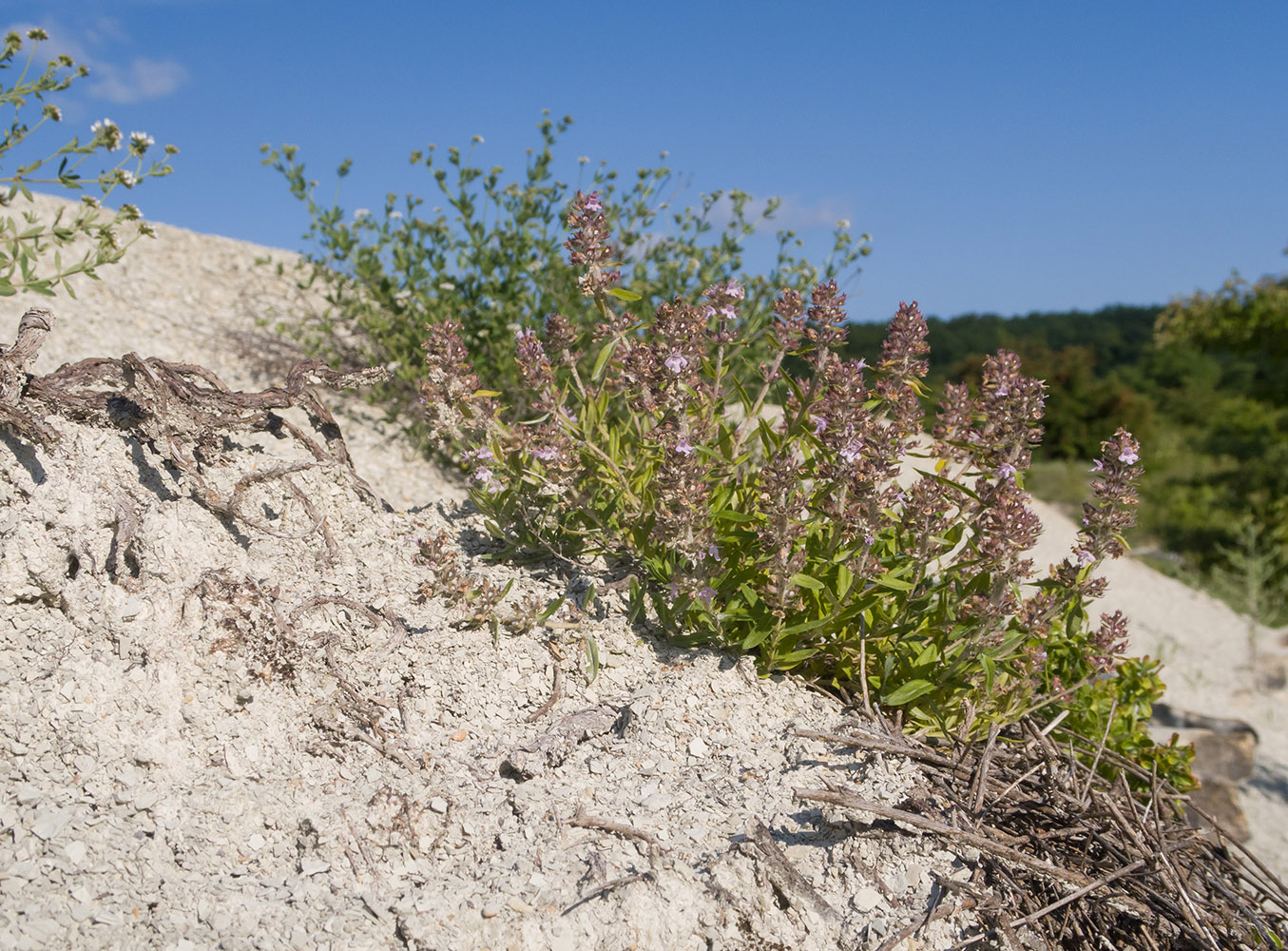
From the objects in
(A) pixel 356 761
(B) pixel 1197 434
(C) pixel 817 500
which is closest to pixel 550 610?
(A) pixel 356 761

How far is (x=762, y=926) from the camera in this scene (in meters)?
2.06

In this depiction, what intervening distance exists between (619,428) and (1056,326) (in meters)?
53.5

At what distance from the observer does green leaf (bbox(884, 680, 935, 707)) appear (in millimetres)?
2691

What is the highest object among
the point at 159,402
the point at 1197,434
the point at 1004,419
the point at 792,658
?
the point at 1197,434

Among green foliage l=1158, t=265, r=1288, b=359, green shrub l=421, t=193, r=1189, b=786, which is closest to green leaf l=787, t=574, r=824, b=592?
green shrub l=421, t=193, r=1189, b=786

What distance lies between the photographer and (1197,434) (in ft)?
79.4

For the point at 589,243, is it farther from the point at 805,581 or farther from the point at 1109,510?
the point at 1109,510

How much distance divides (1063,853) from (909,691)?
1.92 feet

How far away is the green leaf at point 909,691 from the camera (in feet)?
8.83

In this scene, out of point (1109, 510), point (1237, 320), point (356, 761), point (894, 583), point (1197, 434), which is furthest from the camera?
point (1197, 434)

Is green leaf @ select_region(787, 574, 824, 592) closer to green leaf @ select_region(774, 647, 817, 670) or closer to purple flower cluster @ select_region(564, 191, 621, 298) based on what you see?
green leaf @ select_region(774, 647, 817, 670)

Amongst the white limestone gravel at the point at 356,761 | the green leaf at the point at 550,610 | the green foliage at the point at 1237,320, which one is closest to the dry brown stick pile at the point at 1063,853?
the white limestone gravel at the point at 356,761

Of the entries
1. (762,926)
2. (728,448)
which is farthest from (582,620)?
(762,926)

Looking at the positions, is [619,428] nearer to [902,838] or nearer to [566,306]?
[902,838]
